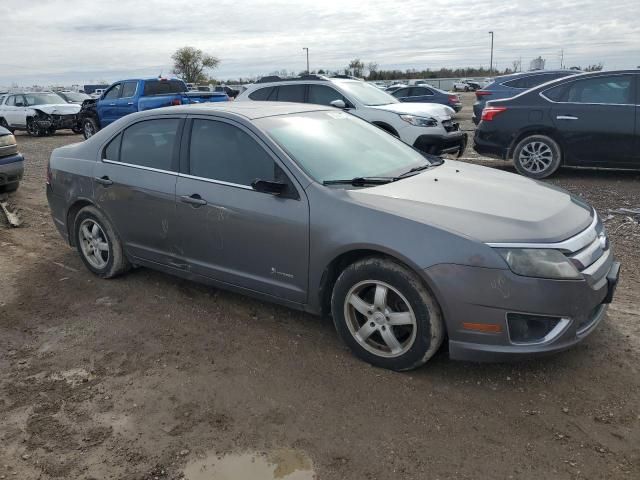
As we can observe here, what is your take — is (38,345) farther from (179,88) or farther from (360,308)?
(179,88)

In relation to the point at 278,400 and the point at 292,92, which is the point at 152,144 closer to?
the point at 278,400

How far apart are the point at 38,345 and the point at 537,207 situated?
3.49 metres

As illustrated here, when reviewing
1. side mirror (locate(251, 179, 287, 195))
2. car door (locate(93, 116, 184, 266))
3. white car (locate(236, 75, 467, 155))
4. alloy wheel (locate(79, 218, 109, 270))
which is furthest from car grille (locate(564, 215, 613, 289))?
white car (locate(236, 75, 467, 155))

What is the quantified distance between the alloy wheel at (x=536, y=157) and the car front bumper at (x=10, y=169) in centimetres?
762

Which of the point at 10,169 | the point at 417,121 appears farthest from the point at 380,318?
the point at 10,169

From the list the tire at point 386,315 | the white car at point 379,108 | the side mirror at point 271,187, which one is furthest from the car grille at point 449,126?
the tire at point 386,315

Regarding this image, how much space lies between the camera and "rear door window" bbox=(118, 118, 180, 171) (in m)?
4.34

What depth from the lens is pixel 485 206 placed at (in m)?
3.29

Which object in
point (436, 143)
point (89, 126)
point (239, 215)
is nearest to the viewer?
point (239, 215)

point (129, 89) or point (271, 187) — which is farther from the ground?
point (129, 89)

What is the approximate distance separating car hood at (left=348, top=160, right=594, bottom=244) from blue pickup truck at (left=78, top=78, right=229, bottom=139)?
11.6 m

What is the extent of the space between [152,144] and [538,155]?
6095 mm

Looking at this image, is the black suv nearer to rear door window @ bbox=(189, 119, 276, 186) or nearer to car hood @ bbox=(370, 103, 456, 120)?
car hood @ bbox=(370, 103, 456, 120)

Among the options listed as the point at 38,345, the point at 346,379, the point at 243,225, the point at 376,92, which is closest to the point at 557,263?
the point at 346,379
